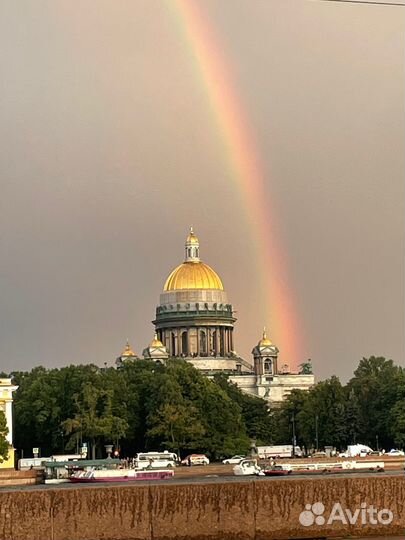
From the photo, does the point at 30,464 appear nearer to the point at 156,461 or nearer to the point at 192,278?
the point at 156,461

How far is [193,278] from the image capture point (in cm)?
19550

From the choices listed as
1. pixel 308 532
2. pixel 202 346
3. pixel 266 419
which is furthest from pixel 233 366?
pixel 308 532

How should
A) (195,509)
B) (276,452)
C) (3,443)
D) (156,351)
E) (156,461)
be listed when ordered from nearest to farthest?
(195,509), (3,443), (156,461), (276,452), (156,351)

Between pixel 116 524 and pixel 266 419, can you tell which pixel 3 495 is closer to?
pixel 116 524

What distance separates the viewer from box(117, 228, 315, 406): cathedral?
18512 centimetres

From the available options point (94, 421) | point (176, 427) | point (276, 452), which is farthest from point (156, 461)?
point (276, 452)

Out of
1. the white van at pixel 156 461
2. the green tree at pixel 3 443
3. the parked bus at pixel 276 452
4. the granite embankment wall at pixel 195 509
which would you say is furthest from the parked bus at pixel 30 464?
the granite embankment wall at pixel 195 509

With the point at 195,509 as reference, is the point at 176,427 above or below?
above

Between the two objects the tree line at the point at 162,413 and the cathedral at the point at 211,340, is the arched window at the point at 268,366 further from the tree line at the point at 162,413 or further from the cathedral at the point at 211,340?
the tree line at the point at 162,413

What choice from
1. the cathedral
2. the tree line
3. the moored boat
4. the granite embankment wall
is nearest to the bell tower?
the cathedral

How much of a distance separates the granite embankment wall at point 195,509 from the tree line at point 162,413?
84945 millimetres

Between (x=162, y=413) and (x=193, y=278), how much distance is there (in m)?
85.8

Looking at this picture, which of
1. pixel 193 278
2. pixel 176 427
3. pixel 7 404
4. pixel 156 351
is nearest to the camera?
pixel 7 404

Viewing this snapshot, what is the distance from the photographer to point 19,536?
19047 millimetres
